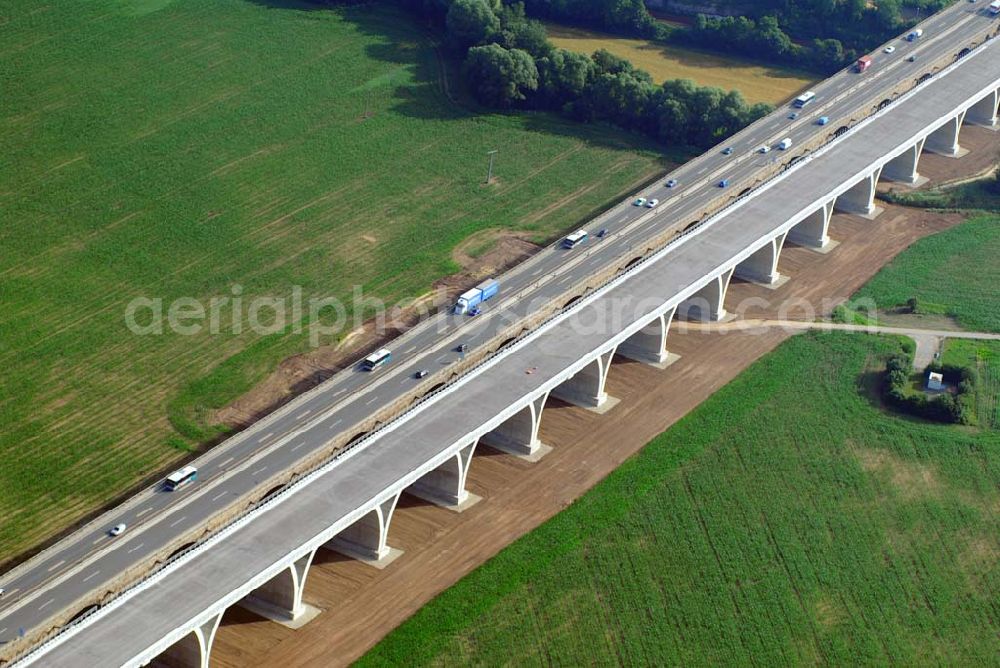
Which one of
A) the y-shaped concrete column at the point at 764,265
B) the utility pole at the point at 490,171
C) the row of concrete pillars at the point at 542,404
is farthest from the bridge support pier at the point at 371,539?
the utility pole at the point at 490,171

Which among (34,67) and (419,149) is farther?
(34,67)

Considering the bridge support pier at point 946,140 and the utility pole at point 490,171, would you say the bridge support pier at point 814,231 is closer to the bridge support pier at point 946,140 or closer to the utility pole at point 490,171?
the bridge support pier at point 946,140

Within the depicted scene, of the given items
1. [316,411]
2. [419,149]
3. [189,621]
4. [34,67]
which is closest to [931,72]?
[419,149]

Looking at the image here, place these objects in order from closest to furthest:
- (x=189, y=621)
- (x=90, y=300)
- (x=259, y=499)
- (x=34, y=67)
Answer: (x=189, y=621) < (x=259, y=499) < (x=90, y=300) < (x=34, y=67)

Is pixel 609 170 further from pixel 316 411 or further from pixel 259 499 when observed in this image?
pixel 259 499

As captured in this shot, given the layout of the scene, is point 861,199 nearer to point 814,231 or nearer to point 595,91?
point 814,231

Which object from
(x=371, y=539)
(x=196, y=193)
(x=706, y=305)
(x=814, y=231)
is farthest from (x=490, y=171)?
(x=371, y=539)
